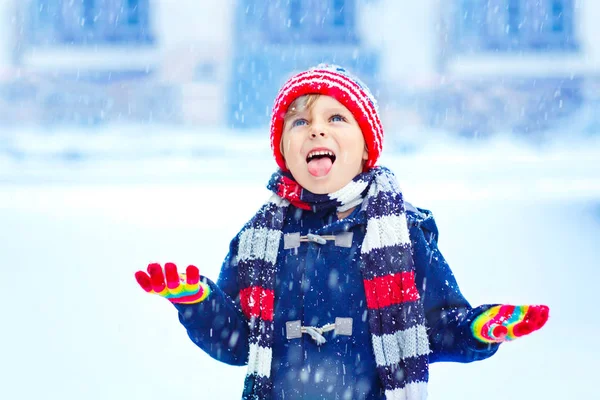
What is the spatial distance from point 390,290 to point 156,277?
1.32ft

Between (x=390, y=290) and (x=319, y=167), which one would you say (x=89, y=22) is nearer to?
(x=319, y=167)

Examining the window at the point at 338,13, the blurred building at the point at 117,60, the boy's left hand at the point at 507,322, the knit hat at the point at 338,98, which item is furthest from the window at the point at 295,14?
the boy's left hand at the point at 507,322

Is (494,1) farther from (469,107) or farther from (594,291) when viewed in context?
(594,291)

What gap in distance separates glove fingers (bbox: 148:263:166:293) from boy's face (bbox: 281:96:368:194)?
0.34m

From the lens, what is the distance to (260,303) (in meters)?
1.36

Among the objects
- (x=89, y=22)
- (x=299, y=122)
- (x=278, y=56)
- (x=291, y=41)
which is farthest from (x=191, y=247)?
(x=89, y=22)

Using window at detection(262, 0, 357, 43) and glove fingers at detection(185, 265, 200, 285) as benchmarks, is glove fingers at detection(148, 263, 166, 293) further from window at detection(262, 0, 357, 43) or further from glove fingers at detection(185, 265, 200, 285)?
window at detection(262, 0, 357, 43)

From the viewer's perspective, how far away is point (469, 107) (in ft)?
32.6

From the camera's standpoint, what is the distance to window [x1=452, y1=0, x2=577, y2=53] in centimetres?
1037

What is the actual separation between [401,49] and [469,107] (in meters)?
1.17

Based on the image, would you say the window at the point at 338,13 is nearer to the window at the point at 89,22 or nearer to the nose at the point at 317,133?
the window at the point at 89,22

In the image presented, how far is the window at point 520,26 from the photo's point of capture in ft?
34.0

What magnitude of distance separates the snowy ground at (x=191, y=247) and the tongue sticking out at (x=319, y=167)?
137cm

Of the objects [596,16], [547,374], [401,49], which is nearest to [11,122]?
[401,49]
